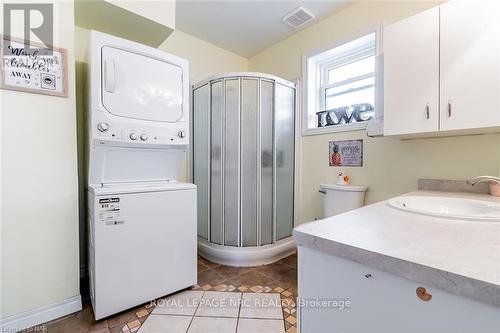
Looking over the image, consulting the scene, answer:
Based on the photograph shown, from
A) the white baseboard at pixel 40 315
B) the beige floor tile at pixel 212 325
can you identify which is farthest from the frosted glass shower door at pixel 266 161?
the white baseboard at pixel 40 315

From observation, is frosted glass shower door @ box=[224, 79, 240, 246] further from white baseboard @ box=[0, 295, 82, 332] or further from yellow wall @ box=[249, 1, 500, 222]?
white baseboard @ box=[0, 295, 82, 332]

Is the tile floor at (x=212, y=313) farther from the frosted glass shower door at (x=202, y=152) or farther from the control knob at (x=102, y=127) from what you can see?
the control knob at (x=102, y=127)

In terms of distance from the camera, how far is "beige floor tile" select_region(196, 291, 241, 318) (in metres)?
1.51

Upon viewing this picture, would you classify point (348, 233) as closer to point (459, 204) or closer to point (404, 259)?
point (404, 259)

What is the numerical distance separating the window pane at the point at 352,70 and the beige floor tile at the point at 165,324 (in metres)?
2.40

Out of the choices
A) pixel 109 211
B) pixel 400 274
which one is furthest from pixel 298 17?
pixel 400 274

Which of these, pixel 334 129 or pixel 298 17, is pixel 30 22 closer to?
pixel 298 17

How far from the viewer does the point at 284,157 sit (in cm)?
247

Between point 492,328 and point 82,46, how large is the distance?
268 centimetres

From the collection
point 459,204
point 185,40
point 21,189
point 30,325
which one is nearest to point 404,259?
point 459,204

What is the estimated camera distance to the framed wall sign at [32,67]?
128cm

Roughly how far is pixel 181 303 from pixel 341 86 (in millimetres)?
2334

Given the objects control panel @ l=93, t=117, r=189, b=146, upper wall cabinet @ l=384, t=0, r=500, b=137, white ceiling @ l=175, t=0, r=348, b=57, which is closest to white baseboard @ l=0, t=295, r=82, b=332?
control panel @ l=93, t=117, r=189, b=146

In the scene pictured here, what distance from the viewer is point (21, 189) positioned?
133cm
